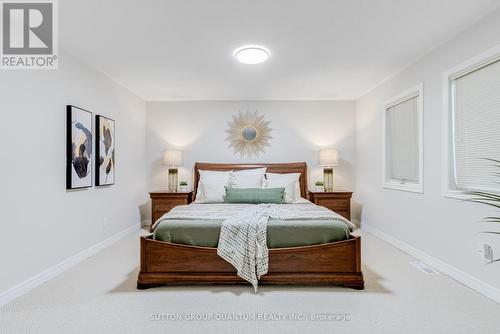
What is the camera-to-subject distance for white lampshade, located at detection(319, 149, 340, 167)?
186 inches

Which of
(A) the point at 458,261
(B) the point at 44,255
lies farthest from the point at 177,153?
(A) the point at 458,261

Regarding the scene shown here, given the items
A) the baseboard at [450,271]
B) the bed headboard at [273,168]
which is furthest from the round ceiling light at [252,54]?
the baseboard at [450,271]

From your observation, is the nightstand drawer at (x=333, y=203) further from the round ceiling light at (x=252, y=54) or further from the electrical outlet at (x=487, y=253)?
the round ceiling light at (x=252, y=54)

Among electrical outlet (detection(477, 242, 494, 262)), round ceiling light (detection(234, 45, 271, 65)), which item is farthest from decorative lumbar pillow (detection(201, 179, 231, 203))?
electrical outlet (detection(477, 242, 494, 262))

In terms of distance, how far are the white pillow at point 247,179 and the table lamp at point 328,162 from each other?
1.13 m

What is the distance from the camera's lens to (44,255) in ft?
8.54

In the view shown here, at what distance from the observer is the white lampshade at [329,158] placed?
471 centimetres

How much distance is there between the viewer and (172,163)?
15.5ft

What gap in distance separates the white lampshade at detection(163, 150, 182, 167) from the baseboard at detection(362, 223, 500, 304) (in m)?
3.52

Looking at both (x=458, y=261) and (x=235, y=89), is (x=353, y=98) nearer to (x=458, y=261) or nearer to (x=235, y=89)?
(x=235, y=89)

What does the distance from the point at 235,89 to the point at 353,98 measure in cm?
220

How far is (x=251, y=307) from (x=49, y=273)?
2.03m

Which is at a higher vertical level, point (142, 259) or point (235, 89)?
point (235, 89)

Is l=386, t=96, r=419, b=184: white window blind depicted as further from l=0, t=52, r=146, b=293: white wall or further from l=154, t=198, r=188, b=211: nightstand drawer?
l=0, t=52, r=146, b=293: white wall
